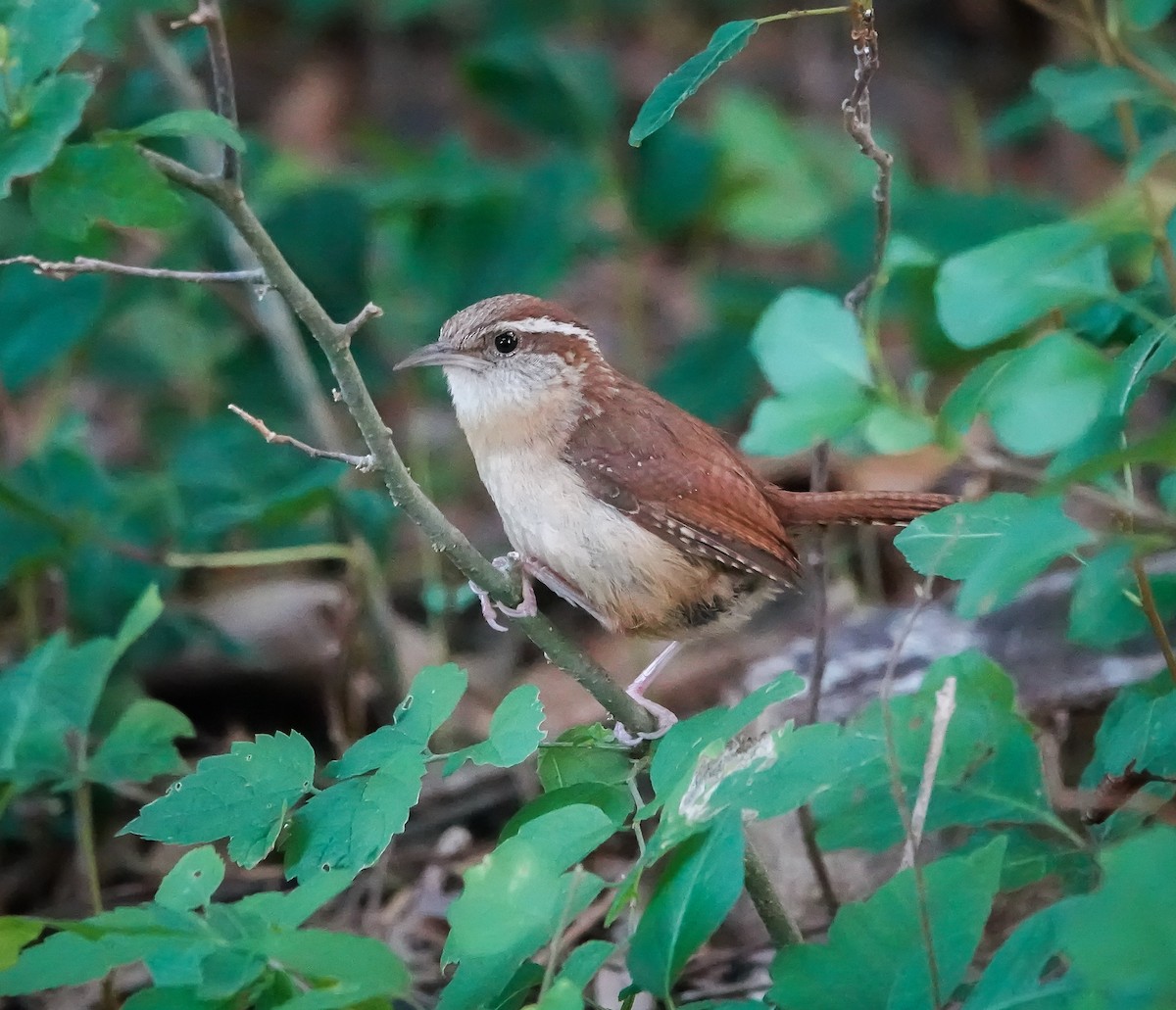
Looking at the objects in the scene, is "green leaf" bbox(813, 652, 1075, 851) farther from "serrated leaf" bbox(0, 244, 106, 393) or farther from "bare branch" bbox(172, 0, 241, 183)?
"serrated leaf" bbox(0, 244, 106, 393)

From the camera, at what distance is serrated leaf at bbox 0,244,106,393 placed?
371 cm

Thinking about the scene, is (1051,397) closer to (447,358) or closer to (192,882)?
(192,882)

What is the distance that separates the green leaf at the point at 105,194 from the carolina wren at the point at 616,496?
0.93 m

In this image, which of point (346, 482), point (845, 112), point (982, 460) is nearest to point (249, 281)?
point (845, 112)

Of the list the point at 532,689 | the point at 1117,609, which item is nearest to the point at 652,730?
the point at 532,689

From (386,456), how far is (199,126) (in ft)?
2.26

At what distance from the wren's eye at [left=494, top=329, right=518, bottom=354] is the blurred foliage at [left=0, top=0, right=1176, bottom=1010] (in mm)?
562

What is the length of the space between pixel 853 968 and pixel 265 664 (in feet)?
8.86

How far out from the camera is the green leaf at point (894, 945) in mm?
1653

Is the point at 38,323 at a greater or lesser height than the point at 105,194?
lesser

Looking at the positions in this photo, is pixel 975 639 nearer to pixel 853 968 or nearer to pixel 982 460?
pixel 982 460

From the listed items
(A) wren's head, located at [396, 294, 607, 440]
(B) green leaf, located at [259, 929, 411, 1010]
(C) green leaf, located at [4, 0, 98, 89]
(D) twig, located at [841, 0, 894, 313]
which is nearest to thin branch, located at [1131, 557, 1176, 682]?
(D) twig, located at [841, 0, 894, 313]

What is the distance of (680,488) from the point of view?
3088 mm

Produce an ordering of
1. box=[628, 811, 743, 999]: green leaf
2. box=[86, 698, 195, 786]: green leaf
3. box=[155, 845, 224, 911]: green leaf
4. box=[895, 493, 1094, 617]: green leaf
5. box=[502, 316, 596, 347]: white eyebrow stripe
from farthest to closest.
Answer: box=[502, 316, 596, 347]: white eyebrow stripe → box=[86, 698, 195, 786]: green leaf → box=[155, 845, 224, 911]: green leaf → box=[628, 811, 743, 999]: green leaf → box=[895, 493, 1094, 617]: green leaf
